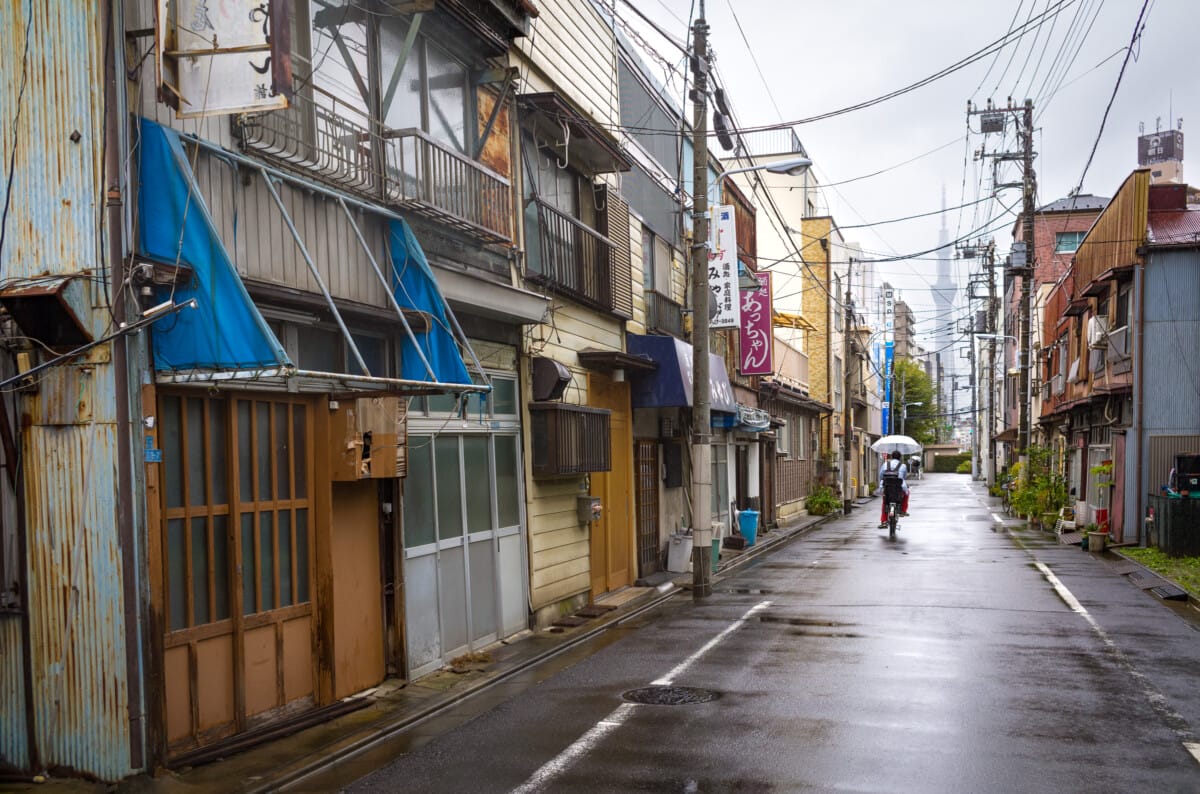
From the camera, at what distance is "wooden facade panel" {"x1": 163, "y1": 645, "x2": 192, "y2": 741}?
7160 millimetres

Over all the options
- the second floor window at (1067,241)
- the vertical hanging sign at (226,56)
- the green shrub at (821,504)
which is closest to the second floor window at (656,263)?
the vertical hanging sign at (226,56)

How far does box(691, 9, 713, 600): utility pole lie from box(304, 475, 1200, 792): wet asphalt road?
0.92m

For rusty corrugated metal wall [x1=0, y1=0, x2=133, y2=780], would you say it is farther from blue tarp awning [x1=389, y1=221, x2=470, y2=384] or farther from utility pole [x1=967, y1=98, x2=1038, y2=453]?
utility pole [x1=967, y1=98, x2=1038, y2=453]

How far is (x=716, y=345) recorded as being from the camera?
26109mm

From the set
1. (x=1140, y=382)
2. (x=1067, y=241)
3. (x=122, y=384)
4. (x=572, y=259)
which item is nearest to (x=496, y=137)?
(x=572, y=259)

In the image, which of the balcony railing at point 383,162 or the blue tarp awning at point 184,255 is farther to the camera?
the balcony railing at point 383,162

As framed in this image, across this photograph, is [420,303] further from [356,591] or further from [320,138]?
[356,591]

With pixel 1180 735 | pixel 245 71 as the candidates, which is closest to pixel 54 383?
pixel 245 71

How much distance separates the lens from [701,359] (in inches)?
674

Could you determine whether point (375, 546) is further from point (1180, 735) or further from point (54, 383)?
point (1180, 735)

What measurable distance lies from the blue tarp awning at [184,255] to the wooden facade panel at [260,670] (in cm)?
244

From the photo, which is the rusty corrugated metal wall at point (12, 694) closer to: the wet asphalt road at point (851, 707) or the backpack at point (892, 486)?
the wet asphalt road at point (851, 707)

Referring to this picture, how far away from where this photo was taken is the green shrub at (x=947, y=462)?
372 ft

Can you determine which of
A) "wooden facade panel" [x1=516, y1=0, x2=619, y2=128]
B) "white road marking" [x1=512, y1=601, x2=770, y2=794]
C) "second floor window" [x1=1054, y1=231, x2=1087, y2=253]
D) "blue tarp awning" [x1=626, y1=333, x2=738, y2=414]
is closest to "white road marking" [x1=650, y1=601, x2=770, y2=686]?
"white road marking" [x1=512, y1=601, x2=770, y2=794]
